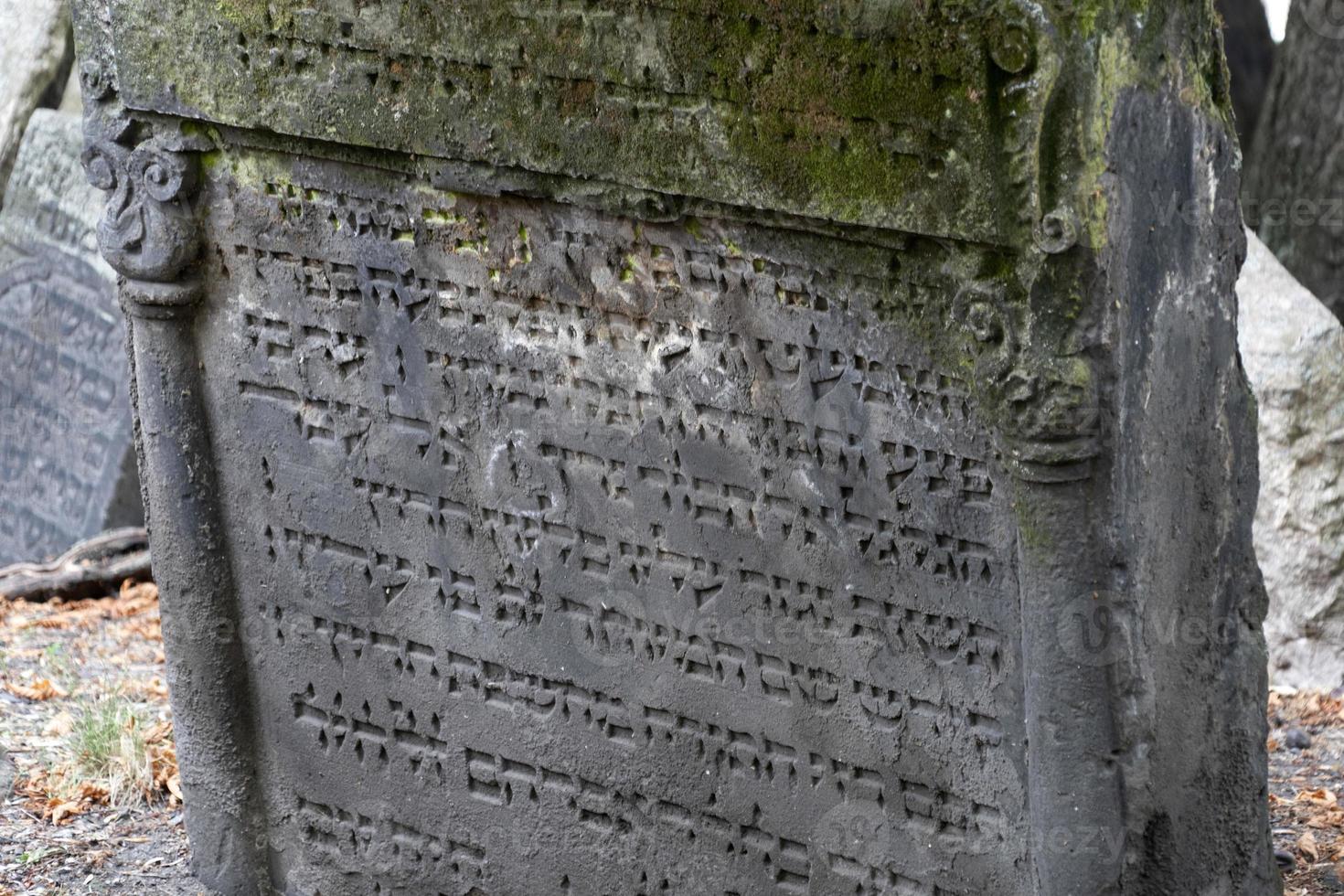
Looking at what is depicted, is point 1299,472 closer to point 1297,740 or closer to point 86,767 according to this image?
point 1297,740

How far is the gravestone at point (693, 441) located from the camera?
124 inches

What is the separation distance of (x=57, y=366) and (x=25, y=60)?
1.51m

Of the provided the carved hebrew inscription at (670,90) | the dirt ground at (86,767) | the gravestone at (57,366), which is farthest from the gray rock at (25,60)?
the carved hebrew inscription at (670,90)

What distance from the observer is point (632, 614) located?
12.8 feet

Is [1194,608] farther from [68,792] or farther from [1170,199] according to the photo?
[68,792]

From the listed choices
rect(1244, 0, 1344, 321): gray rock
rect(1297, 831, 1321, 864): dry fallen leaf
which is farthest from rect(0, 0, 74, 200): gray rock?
rect(1297, 831, 1321, 864): dry fallen leaf

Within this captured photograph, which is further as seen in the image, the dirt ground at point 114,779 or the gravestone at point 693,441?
the dirt ground at point 114,779

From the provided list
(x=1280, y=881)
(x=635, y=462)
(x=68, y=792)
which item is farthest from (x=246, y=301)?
(x=1280, y=881)

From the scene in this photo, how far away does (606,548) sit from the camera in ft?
12.8

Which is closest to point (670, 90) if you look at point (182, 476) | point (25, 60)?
point (182, 476)

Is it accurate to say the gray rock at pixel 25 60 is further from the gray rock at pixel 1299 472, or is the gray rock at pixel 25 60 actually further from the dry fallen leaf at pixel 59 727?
the gray rock at pixel 1299 472

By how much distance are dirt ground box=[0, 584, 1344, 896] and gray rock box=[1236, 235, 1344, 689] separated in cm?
30

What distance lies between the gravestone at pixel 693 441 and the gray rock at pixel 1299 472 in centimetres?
203

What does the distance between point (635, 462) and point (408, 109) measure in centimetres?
91
